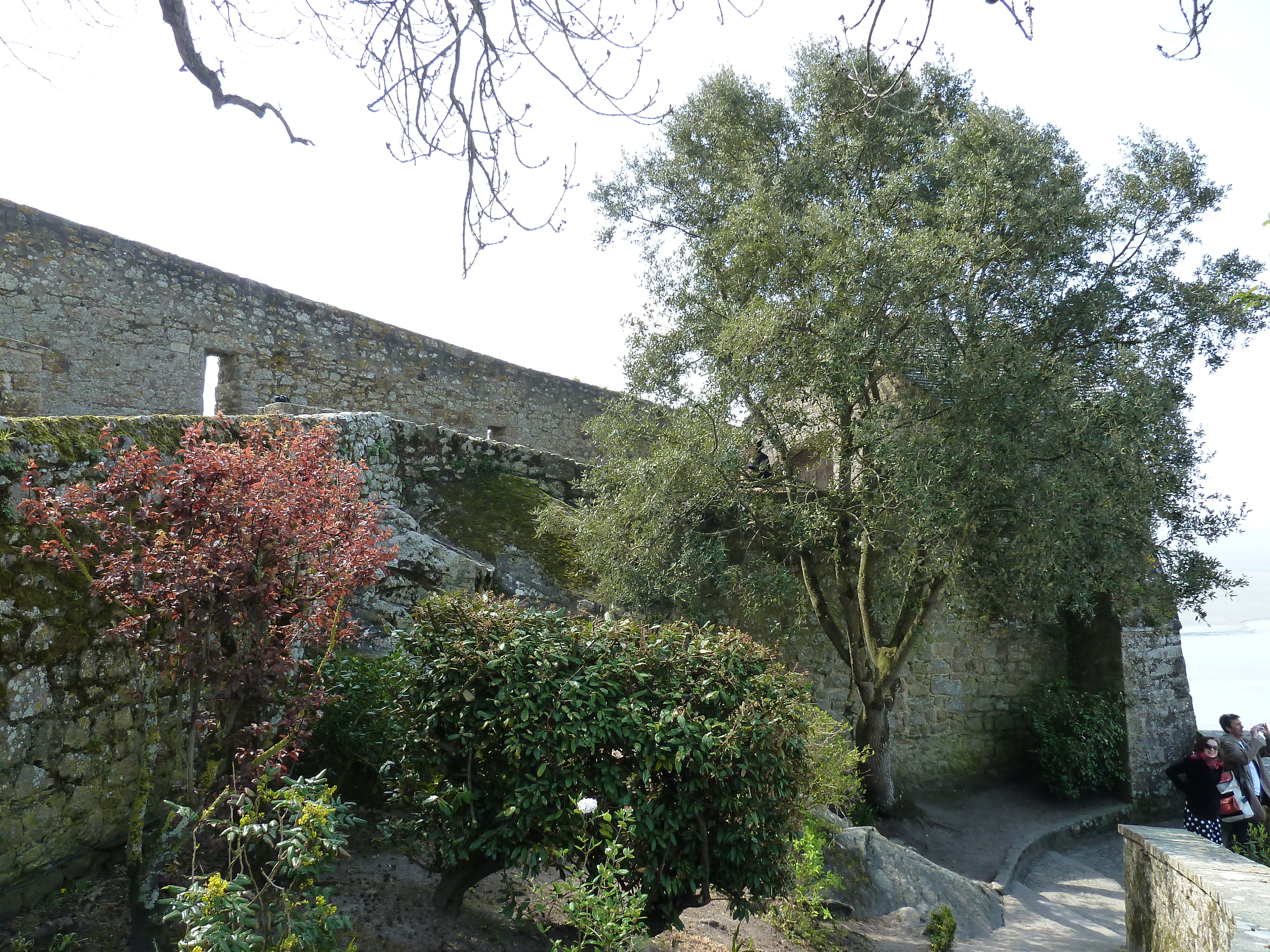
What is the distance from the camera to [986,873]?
8578 mm

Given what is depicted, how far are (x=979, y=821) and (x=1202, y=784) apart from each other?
2796mm

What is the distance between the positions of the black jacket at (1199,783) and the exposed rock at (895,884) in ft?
7.49

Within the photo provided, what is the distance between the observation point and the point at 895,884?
6633mm

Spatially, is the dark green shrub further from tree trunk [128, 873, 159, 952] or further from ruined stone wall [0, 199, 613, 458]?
ruined stone wall [0, 199, 613, 458]

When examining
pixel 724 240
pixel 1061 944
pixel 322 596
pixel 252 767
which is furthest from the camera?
pixel 724 240

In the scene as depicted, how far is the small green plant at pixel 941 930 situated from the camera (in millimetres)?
5820

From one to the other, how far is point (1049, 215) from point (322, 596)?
785cm

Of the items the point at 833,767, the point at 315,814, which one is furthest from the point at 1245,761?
the point at 315,814

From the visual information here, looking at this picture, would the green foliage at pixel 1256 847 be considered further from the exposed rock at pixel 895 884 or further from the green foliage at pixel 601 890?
the green foliage at pixel 601 890

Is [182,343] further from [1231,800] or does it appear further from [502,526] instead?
[1231,800]

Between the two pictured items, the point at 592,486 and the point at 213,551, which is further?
the point at 592,486

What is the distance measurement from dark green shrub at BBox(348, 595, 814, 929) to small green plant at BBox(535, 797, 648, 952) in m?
0.08

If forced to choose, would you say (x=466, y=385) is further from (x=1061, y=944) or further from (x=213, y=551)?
(x=1061, y=944)

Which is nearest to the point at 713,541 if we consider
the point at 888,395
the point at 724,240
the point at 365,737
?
the point at 888,395
